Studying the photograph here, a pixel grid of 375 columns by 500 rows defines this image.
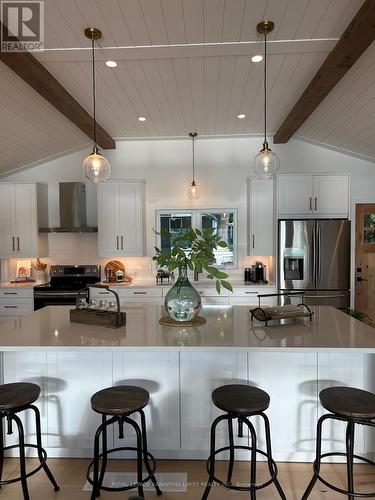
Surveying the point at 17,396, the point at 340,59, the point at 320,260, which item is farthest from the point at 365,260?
the point at 17,396

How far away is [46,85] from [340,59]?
2516mm

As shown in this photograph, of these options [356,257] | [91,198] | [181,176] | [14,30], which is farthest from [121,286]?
[356,257]

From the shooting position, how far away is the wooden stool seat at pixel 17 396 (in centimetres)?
177

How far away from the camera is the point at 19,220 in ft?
15.7

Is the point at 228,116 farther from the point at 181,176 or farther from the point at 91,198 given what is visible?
the point at 91,198

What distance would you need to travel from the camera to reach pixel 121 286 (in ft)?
15.0

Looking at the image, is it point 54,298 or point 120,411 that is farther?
point 54,298

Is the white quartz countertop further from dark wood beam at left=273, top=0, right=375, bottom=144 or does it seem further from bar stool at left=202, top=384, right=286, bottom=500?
dark wood beam at left=273, top=0, right=375, bottom=144

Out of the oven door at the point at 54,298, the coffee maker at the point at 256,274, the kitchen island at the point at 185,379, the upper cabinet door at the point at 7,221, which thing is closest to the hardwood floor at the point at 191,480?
the kitchen island at the point at 185,379

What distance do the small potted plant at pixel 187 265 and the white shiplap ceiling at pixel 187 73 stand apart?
1.45 m

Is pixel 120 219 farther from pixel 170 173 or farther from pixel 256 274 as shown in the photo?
pixel 256 274

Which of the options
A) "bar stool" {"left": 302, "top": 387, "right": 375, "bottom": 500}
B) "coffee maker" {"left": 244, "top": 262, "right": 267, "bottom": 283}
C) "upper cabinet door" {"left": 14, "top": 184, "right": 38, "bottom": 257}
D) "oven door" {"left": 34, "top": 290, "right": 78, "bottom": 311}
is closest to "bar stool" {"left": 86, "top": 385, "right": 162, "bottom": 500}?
"bar stool" {"left": 302, "top": 387, "right": 375, "bottom": 500}

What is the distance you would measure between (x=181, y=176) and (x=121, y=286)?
1878 millimetres

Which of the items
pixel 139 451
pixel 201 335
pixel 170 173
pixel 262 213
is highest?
pixel 170 173
